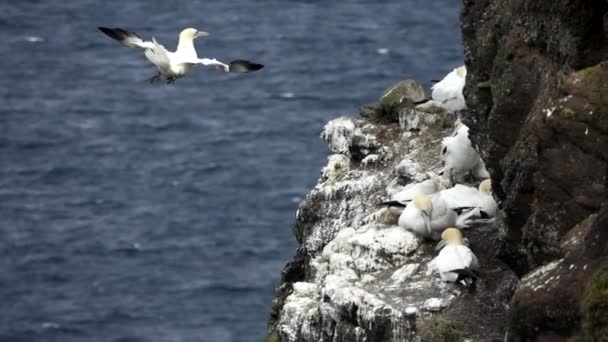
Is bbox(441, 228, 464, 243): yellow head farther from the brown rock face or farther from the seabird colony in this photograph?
the brown rock face

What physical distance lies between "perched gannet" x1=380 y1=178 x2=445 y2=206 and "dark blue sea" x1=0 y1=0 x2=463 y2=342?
34706mm

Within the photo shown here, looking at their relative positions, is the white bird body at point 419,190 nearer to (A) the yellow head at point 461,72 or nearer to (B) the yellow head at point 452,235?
(B) the yellow head at point 452,235

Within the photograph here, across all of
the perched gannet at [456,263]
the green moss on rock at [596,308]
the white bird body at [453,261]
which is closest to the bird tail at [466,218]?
the perched gannet at [456,263]

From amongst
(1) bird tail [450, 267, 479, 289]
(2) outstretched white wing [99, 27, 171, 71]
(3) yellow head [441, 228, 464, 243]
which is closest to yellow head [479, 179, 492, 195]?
(3) yellow head [441, 228, 464, 243]

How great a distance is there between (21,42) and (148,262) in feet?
107

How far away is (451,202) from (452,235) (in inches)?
61.5

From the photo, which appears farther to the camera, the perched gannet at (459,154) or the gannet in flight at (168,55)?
the perched gannet at (459,154)

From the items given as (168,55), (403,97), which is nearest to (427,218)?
(168,55)

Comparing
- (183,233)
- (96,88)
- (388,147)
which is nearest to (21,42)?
(96,88)

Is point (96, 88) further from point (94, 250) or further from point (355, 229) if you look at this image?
point (355, 229)

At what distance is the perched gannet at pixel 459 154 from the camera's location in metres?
20.4

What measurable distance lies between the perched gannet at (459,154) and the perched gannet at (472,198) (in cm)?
54

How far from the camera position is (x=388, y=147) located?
2259 cm

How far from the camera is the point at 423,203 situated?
1903 centimetres
